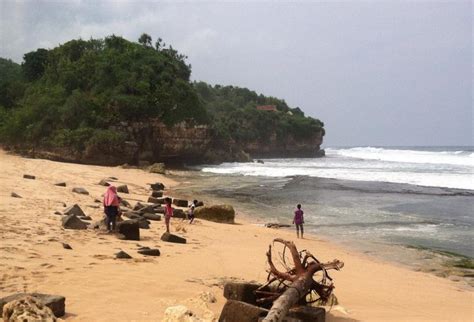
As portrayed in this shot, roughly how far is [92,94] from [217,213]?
31790 mm

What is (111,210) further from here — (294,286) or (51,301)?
(294,286)

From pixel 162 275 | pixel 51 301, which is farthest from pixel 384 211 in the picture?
pixel 51 301

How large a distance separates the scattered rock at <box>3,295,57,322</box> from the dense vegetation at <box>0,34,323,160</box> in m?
35.1

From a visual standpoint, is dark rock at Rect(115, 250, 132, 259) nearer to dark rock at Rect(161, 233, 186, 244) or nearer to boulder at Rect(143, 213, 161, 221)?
dark rock at Rect(161, 233, 186, 244)

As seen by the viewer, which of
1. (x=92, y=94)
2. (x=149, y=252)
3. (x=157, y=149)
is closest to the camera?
(x=149, y=252)

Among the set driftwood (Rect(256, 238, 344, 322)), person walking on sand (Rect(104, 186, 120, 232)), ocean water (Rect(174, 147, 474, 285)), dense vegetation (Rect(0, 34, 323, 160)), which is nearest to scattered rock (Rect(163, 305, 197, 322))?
driftwood (Rect(256, 238, 344, 322))

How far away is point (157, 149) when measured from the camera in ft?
150

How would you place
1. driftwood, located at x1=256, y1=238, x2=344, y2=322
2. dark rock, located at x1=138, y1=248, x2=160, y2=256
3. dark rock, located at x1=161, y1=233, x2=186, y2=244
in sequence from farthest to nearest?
dark rock, located at x1=161, y1=233, x2=186, y2=244, dark rock, located at x1=138, y1=248, x2=160, y2=256, driftwood, located at x1=256, y1=238, x2=344, y2=322

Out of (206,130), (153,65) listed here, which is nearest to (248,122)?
(206,130)

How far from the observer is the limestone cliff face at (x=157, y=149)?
3844 cm

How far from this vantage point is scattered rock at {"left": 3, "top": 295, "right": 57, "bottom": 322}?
4.06m

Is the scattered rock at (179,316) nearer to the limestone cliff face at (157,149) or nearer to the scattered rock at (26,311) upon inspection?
the scattered rock at (26,311)

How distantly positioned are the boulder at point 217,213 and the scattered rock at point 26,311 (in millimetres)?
10823

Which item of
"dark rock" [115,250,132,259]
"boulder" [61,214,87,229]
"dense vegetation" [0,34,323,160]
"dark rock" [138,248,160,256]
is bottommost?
"dark rock" [138,248,160,256]
